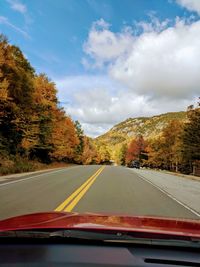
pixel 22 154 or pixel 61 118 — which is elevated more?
pixel 61 118

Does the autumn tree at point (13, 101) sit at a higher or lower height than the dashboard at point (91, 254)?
higher

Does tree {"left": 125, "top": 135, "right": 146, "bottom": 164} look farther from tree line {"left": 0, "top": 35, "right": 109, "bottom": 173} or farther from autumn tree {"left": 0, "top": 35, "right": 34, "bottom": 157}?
autumn tree {"left": 0, "top": 35, "right": 34, "bottom": 157}

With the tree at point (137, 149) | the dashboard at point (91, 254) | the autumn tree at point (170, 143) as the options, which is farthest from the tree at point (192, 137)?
the tree at point (137, 149)

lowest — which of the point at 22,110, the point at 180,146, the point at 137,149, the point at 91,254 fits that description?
the point at 91,254

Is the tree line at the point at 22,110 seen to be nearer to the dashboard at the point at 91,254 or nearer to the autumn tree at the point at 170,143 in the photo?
the autumn tree at the point at 170,143

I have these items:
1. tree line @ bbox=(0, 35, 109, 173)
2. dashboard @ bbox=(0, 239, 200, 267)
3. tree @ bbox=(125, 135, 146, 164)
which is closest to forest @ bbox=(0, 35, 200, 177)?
tree line @ bbox=(0, 35, 109, 173)

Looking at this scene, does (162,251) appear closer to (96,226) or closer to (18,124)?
(96,226)

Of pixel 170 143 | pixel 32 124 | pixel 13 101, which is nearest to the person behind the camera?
pixel 13 101

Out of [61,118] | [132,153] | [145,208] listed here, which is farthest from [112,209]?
[132,153]

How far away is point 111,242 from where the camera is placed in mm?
3779

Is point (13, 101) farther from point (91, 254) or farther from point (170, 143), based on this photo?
point (170, 143)

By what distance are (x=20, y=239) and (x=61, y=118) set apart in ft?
201

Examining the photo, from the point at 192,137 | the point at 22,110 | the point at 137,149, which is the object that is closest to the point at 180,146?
the point at 192,137

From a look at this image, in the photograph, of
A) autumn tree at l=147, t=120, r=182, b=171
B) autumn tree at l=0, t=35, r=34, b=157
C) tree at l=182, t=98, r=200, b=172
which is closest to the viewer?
autumn tree at l=0, t=35, r=34, b=157
